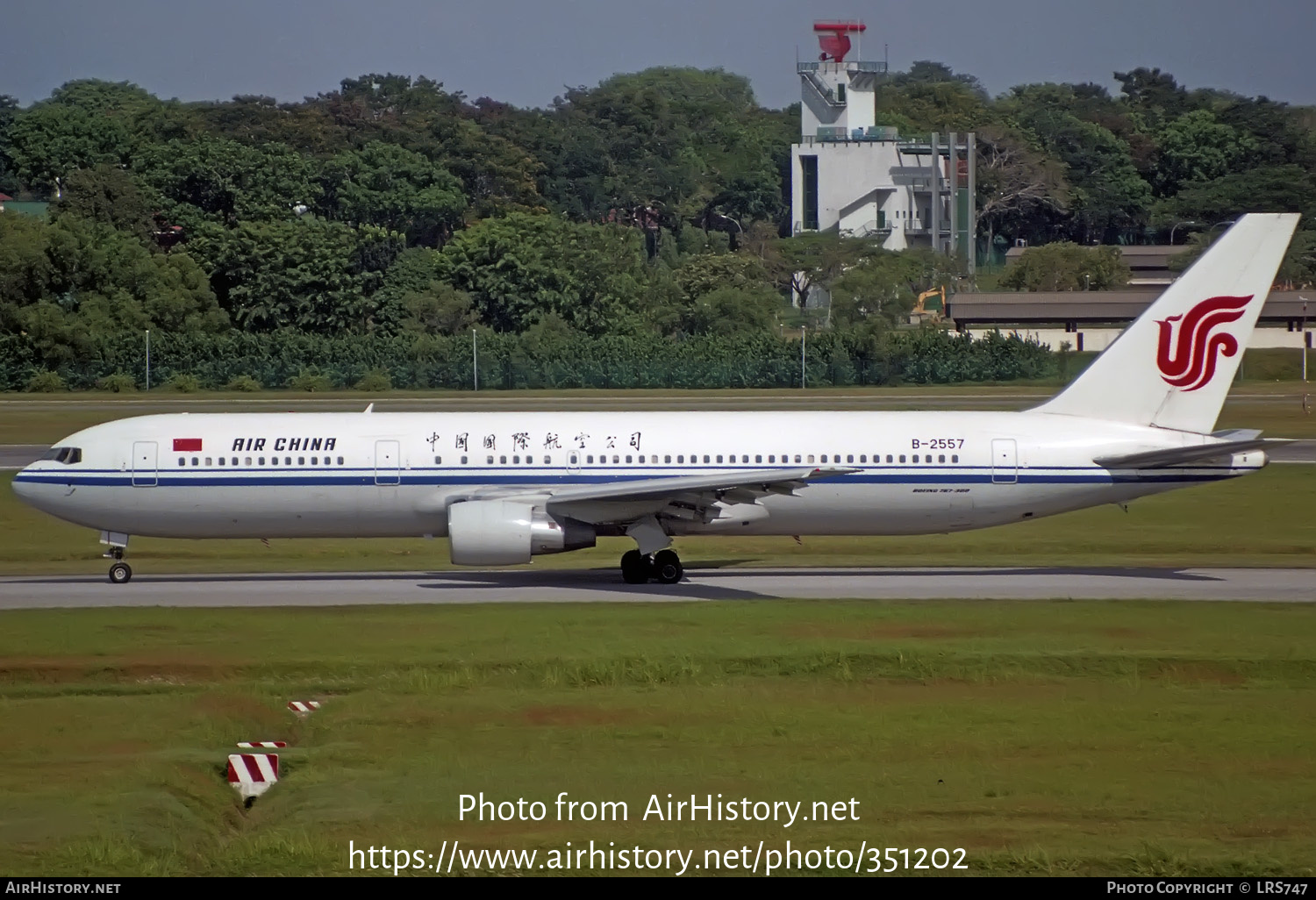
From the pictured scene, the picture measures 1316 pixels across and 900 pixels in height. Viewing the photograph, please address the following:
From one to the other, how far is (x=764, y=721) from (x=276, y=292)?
284 feet

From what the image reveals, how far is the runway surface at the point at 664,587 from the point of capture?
101 feet

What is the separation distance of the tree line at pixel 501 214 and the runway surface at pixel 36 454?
29.9 metres

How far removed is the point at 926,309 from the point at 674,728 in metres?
117

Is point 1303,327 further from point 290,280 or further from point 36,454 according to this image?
point 36,454

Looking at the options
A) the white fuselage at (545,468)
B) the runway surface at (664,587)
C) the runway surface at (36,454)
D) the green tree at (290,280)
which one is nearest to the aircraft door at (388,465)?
the white fuselage at (545,468)

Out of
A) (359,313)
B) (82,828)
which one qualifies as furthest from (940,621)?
(359,313)

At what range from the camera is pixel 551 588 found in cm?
3259

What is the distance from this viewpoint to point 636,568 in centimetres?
3334

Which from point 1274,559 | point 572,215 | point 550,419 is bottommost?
point 1274,559

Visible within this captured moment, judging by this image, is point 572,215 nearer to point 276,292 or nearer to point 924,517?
point 276,292

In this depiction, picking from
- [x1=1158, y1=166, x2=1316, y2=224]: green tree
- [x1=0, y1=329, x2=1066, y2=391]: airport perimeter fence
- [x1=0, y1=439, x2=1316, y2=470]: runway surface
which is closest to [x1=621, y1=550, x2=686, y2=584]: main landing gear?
[x1=0, y1=439, x2=1316, y2=470]: runway surface

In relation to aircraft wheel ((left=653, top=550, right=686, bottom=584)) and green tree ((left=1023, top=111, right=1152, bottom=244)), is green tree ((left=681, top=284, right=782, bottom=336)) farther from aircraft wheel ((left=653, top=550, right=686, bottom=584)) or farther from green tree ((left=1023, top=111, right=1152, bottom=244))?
aircraft wheel ((left=653, top=550, right=686, bottom=584))

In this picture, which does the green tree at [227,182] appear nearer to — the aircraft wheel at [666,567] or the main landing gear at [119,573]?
the main landing gear at [119,573]

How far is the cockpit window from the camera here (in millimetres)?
33156
